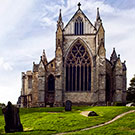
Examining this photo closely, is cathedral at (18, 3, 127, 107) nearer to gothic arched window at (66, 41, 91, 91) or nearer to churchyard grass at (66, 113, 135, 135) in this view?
gothic arched window at (66, 41, 91, 91)

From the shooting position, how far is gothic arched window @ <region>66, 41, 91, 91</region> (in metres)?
44.0

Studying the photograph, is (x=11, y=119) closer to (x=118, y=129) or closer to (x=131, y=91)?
(x=118, y=129)

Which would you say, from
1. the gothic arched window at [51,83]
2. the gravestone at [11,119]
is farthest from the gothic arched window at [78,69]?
the gravestone at [11,119]

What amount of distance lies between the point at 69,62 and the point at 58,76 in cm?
387

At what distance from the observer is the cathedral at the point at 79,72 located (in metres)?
42.3

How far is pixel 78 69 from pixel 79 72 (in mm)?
633

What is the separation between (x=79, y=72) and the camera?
44.6 meters

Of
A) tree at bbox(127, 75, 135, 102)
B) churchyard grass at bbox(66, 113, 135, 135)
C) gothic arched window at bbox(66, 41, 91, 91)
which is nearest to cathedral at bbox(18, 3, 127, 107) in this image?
gothic arched window at bbox(66, 41, 91, 91)

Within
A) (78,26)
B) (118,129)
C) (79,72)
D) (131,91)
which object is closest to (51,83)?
(79,72)

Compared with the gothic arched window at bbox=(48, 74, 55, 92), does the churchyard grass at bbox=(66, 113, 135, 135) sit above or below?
below

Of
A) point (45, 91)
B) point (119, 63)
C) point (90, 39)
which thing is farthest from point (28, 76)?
point (119, 63)

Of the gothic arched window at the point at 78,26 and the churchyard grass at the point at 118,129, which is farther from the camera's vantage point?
the gothic arched window at the point at 78,26

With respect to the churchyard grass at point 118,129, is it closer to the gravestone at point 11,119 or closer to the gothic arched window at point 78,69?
the gravestone at point 11,119

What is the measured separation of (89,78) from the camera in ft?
144
